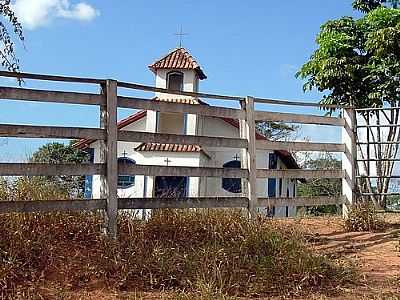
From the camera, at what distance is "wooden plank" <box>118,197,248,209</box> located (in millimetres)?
5391

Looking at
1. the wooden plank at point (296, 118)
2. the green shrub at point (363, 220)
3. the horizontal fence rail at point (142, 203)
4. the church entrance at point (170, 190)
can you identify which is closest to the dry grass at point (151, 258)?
the horizontal fence rail at point (142, 203)

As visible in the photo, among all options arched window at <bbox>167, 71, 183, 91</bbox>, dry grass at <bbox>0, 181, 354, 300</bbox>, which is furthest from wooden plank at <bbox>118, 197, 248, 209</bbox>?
arched window at <bbox>167, 71, 183, 91</bbox>

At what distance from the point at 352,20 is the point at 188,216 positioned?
13486 millimetres

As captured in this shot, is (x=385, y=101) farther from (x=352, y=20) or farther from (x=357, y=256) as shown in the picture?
(x=357, y=256)

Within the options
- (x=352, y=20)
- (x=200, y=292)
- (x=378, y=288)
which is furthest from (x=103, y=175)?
(x=352, y=20)

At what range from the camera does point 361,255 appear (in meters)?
5.98

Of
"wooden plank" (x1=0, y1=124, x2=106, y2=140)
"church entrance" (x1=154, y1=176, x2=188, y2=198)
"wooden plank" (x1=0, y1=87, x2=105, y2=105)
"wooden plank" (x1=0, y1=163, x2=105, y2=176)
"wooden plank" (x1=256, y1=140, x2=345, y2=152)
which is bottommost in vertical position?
"church entrance" (x1=154, y1=176, x2=188, y2=198)

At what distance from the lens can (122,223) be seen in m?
5.29

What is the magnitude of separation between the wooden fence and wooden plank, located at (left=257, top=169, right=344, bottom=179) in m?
0.01

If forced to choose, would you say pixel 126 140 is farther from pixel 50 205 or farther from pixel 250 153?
pixel 250 153

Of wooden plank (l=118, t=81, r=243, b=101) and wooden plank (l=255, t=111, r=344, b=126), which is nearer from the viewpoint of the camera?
wooden plank (l=118, t=81, r=243, b=101)

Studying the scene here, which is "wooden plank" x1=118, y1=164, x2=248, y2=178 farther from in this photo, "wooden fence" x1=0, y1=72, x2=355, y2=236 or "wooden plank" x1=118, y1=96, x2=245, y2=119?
"wooden plank" x1=118, y1=96, x2=245, y2=119

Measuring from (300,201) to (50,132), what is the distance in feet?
12.1

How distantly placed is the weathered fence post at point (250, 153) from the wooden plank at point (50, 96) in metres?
2.01
